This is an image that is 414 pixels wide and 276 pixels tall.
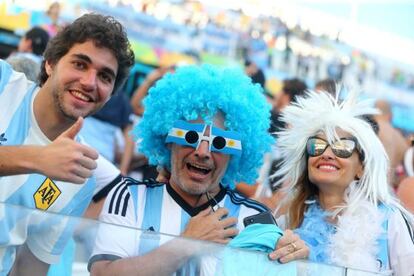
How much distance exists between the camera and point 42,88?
2.80m

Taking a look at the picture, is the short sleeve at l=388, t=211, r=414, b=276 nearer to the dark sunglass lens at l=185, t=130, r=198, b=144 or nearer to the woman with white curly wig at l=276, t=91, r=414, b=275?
the woman with white curly wig at l=276, t=91, r=414, b=275

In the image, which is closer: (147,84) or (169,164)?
(169,164)

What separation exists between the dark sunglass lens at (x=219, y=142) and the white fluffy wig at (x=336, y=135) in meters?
0.46

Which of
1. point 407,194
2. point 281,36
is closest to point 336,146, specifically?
point 407,194

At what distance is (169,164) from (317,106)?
66 centimetres

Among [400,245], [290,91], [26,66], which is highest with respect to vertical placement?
[290,91]

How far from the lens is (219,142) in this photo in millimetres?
2684

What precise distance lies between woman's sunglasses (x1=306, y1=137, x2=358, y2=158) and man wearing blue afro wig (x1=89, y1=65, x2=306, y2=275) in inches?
7.0

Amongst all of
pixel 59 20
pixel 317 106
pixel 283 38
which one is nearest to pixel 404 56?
pixel 283 38

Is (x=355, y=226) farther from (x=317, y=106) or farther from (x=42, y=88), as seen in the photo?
(x=42, y=88)

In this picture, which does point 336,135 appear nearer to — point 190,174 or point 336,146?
point 336,146

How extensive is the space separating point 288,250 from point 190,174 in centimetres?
51

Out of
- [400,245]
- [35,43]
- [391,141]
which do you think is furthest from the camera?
[35,43]

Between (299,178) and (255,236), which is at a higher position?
→ (299,178)
